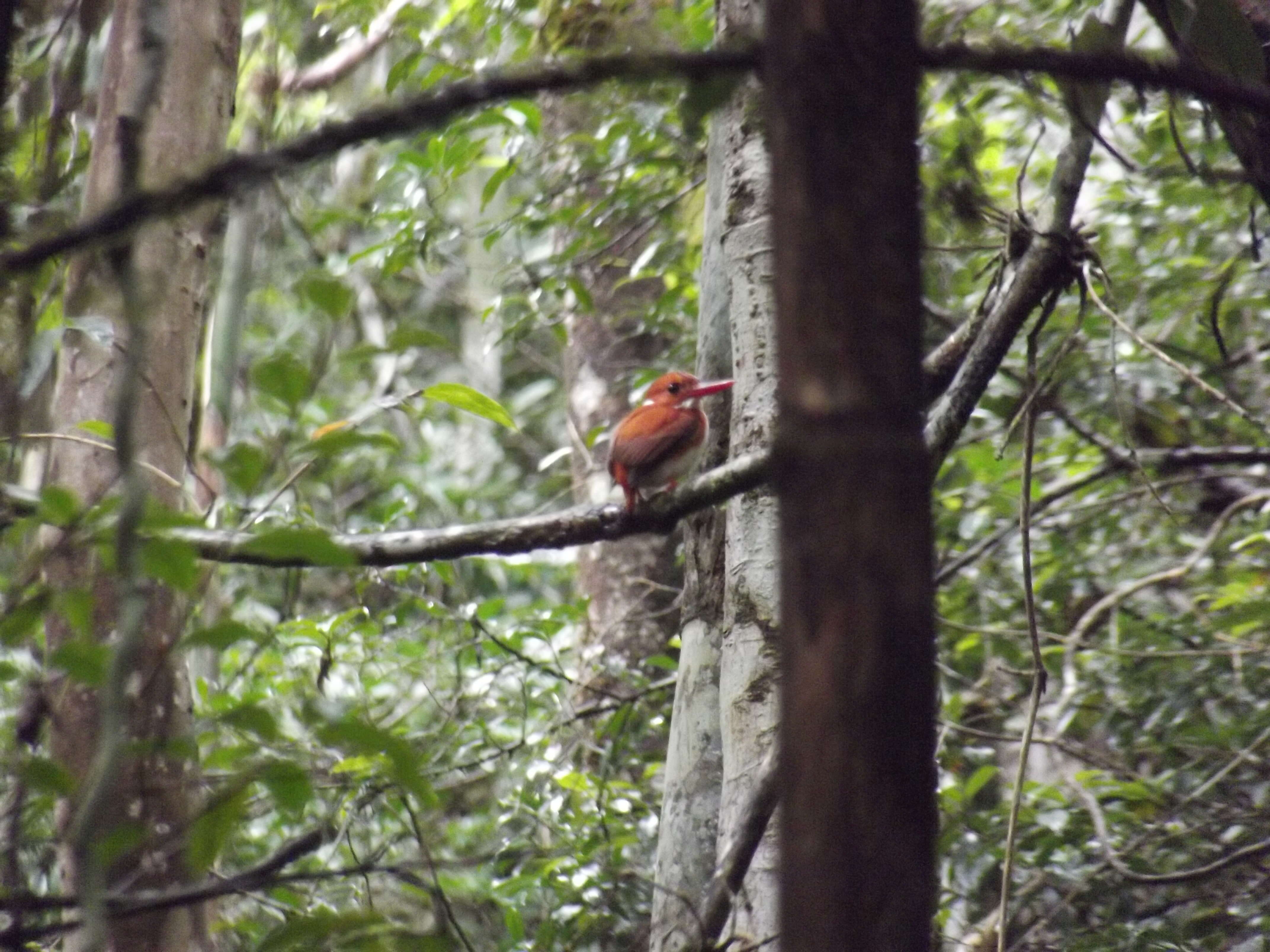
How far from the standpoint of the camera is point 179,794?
8.30 feet

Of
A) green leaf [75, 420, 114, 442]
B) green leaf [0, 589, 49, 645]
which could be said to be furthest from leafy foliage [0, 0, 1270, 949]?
green leaf [0, 589, 49, 645]

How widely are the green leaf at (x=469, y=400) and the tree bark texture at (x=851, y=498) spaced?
4.28 ft

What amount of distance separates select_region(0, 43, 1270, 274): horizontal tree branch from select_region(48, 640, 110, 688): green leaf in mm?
350

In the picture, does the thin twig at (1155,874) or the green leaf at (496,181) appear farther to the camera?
the green leaf at (496,181)

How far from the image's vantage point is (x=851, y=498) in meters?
0.72

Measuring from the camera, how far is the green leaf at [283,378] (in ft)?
4.25

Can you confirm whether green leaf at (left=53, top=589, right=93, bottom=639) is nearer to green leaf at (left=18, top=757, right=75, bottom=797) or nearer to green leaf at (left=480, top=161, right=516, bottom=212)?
Result: green leaf at (left=18, top=757, right=75, bottom=797)

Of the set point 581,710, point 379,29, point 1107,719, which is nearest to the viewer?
point 581,710

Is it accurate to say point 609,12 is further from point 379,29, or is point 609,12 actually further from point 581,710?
point 581,710

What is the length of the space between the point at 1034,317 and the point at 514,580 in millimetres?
3968

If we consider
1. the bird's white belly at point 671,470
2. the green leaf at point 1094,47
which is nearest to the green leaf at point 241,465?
the green leaf at point 1094,47

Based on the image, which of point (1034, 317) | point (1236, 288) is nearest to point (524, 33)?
point (1034, 317)

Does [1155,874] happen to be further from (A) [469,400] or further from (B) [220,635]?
(B) [220,635]

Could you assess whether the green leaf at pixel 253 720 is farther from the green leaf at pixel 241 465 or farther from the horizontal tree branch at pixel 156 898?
the green leaf at pixel 241 465
